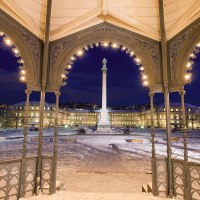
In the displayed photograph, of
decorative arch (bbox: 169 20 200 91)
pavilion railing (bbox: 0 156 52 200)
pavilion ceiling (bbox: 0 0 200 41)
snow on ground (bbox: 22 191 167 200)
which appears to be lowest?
snow on ground (bbox: 22 191 167 200)

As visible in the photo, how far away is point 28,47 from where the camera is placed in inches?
225

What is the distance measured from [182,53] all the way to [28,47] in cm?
467

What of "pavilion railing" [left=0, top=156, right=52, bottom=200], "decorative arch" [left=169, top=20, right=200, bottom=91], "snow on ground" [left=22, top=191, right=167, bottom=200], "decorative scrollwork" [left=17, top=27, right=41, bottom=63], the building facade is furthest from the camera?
the building facade

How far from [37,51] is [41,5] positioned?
1342 mm

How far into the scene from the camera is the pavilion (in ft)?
17.4

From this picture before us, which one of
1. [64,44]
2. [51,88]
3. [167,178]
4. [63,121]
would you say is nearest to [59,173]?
[51,88]

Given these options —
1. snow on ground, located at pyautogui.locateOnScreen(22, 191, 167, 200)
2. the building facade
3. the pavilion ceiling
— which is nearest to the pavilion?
the pavilion ceiling

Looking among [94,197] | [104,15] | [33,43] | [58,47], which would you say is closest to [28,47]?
[33,43]

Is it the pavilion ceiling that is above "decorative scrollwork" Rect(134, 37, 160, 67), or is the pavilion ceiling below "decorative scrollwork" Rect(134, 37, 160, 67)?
above

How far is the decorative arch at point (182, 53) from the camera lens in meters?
5.43

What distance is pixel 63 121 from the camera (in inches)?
4309

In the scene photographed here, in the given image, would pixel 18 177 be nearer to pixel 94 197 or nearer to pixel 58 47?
pixel 94 197

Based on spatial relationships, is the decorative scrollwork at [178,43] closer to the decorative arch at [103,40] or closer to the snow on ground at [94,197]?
the decorative arch at [103,40]

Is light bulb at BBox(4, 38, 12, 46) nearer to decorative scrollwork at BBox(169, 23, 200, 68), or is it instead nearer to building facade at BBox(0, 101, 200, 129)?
decorative scrollwork at BBox(169, 23, 200, 68)
